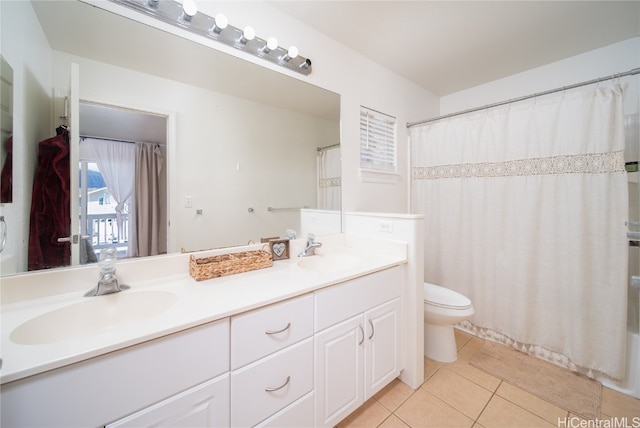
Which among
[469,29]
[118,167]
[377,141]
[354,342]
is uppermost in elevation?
[469,29]

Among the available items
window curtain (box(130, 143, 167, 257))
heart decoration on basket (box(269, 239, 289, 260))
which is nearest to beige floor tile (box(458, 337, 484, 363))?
heart decoration on basket (box(269, 239, 289, 260))

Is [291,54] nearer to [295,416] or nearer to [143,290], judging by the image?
[143,290]

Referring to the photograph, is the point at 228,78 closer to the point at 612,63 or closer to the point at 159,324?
the point at 159,324

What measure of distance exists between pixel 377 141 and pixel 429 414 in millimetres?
1974

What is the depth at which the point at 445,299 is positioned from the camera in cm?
172

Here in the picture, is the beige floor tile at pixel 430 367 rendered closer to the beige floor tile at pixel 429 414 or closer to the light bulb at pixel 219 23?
the beige floor tile at pixel 429 414

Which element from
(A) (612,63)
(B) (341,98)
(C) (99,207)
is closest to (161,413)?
(C) (99,207)

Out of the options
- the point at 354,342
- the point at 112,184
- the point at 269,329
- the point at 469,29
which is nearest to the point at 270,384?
the point at 269,329

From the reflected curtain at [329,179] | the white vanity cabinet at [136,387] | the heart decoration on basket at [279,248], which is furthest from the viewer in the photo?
the reflected curtain at [329,179]

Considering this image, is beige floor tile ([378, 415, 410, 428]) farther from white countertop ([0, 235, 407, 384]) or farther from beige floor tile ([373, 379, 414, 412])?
white countertop ([0, 235, 407, 384])

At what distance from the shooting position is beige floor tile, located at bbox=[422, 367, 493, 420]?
4.38 ft

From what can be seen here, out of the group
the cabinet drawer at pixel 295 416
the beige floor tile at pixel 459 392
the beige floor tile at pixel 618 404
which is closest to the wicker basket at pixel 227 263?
the cabinet drawer at pixel 295 416

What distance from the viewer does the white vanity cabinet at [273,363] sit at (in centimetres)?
82

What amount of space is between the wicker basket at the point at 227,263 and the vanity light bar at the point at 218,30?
3.86 feet
